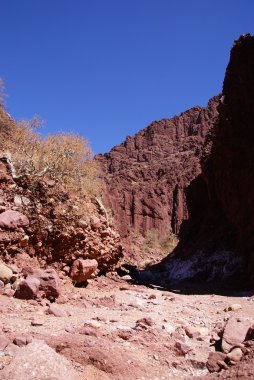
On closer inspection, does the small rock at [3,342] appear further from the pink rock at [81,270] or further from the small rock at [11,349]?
the pink rock at [81,270]

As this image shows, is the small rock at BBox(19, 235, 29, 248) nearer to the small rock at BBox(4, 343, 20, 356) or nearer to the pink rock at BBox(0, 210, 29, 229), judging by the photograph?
the pink rock at BBox(0, 210, 29, 229)

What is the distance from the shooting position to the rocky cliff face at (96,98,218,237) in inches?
2635

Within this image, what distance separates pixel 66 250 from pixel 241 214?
10.9m

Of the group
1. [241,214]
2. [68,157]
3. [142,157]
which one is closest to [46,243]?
[68,157]

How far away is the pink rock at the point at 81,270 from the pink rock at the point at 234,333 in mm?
4805

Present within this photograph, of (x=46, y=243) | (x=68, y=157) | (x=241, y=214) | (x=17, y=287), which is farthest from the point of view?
(x=241, y=214)

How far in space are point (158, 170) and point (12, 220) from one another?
69.9 meters

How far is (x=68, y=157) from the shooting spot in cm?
1273

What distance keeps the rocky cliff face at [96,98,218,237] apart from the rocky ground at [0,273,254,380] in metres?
42.2

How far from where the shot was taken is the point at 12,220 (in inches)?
332

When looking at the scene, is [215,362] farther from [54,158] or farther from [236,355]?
[54,158]

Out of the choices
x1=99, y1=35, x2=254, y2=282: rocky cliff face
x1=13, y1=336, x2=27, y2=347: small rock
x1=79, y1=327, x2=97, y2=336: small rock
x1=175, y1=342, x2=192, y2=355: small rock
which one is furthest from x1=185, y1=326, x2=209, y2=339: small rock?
x1=99, y1=35, x2=254, y2=282: rocky cliff face

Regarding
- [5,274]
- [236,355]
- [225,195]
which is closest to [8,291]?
[5,274]

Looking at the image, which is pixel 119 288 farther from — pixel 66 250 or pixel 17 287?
pixel 17 287
